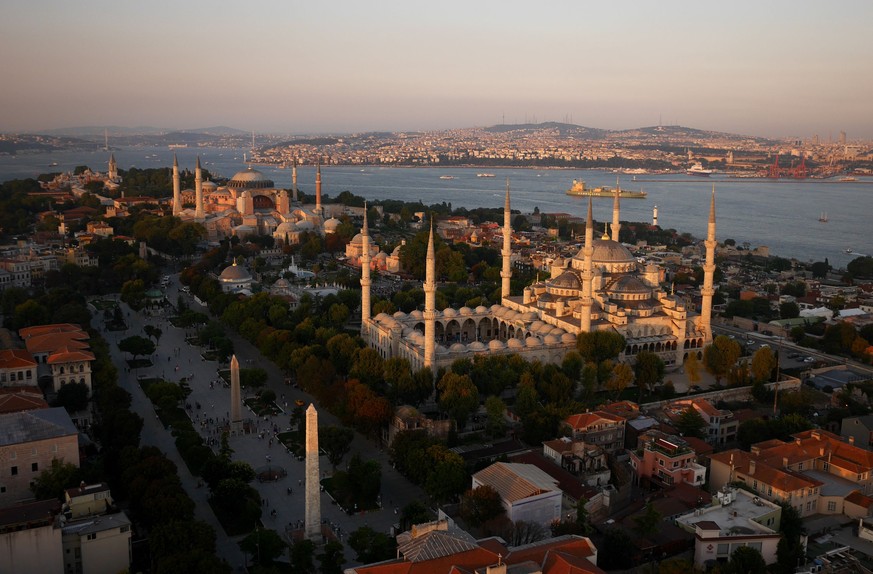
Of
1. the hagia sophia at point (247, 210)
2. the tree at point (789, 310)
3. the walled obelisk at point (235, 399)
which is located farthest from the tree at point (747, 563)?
the hagia sophia at point (247, 210)

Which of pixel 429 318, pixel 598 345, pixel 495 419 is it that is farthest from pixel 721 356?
pixel 429 318

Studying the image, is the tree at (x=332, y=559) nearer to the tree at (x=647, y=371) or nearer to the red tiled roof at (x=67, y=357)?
the red tiled roof at (x=67, y=357)

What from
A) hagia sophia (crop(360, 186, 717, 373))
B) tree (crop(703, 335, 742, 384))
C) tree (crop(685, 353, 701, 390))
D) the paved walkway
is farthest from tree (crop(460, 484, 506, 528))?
tree (crop(703, 335, 742, 384))

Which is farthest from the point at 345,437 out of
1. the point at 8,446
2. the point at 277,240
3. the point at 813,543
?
the point at 277,240

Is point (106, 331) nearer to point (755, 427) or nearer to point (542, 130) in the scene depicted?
point (755, 427)

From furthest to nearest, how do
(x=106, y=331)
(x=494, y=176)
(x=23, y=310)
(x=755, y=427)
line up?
(x=494, y=176), (x=106, y=331), (x=23, y=310), (x=755, y=427)

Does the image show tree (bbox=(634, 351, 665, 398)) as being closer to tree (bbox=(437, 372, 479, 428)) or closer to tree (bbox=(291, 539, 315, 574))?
tree (bbox=(437, 372, 479, 428))
